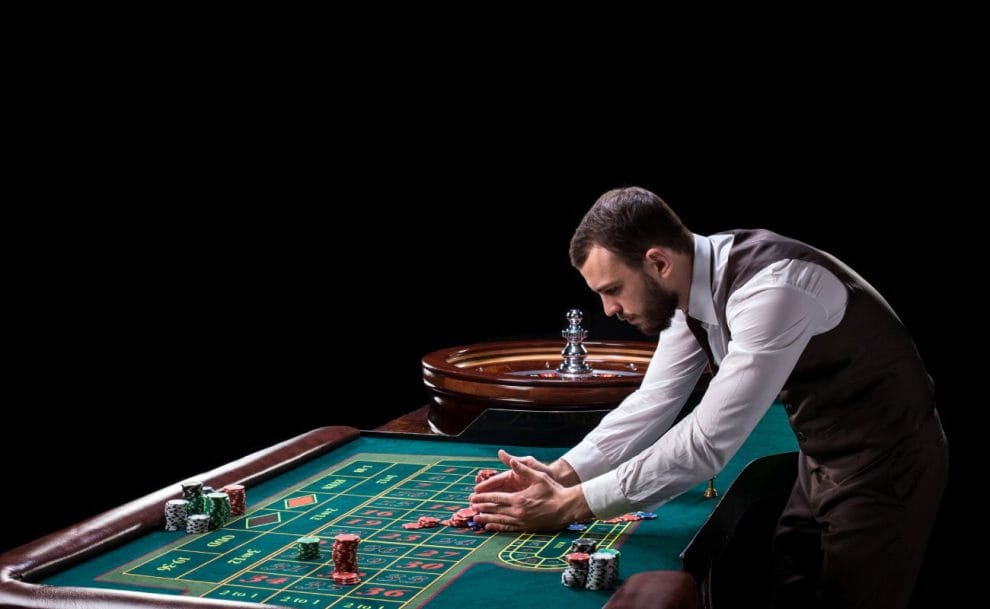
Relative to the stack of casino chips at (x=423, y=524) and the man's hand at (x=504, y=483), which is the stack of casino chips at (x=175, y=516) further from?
the man's hand at (x=504, y=483)

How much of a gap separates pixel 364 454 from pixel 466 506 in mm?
785

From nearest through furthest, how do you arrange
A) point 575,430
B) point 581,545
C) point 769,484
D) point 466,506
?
point 581,545
point 466,506
point 769,484
point 575,430

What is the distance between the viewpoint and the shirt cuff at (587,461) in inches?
124

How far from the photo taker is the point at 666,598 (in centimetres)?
206

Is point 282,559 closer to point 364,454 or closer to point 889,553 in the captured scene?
point 364,454

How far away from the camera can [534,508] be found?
2639 mm

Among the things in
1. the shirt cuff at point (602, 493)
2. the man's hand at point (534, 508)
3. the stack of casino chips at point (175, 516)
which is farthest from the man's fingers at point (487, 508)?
the stack of casino chips at point (175, 516)

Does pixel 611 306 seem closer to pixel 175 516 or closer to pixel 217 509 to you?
pixel 217 509

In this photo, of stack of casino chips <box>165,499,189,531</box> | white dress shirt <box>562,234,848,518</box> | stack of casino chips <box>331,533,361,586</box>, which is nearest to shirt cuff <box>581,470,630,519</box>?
white dress shirt <box>562,234,848,518</box>

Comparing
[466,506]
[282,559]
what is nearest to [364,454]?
[466,506]

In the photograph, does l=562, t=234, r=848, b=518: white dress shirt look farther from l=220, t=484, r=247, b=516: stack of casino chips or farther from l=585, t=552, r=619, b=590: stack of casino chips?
l=220, t=484, r=247, b=516: stack of casino chips

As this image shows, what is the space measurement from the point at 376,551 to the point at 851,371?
1387mm

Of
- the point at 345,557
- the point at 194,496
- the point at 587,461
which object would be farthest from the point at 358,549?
the point at 587,461

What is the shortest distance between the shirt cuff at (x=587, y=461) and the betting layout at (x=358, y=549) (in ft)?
1.03
